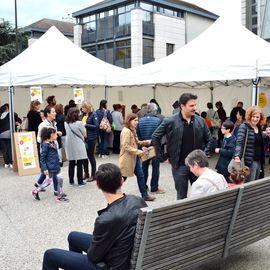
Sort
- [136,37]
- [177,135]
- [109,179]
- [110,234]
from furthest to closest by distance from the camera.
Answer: [136,37] → [177,135] → [109,179] → [110,234]

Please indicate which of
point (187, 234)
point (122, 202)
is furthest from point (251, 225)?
point (122, 202)

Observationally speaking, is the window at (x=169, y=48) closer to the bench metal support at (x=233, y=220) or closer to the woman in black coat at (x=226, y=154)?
the woman in black coat at (x=226, y=154)

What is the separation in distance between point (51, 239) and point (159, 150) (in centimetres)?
168

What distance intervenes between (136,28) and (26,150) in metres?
23.8

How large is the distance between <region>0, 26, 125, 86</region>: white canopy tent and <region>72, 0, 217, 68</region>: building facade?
19.9m

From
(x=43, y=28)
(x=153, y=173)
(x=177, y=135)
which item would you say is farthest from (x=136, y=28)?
(x=177, y=135)

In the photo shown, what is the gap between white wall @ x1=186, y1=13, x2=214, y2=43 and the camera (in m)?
34.6

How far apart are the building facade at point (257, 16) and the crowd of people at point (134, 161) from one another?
10.9m

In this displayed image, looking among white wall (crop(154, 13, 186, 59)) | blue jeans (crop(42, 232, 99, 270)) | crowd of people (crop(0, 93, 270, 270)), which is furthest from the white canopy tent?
white wall (crop(154, 13, 186, 59))

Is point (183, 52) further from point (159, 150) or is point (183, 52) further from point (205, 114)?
point (159, 150)

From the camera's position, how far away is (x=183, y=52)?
9500 mm

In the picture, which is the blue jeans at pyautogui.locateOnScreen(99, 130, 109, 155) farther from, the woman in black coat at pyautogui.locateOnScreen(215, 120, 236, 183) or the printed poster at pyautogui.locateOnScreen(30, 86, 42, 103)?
the woman in black coat at pyautogui.locateOnScreen(215, 120, 236, 183)

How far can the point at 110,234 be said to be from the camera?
2.62 m

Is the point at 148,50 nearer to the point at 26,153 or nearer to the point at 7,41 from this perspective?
the point at 7,41
